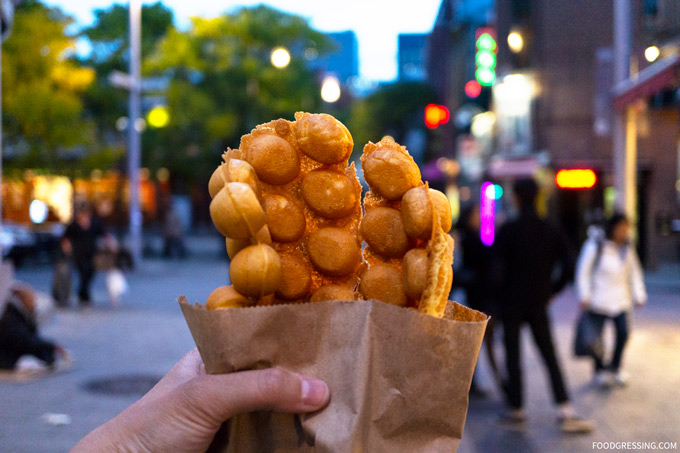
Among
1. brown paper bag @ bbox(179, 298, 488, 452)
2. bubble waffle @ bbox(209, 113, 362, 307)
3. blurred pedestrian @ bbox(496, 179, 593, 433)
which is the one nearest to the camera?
brown paper bag @ bbox(179, 298, 488, 452)

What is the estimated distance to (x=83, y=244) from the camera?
15852mm

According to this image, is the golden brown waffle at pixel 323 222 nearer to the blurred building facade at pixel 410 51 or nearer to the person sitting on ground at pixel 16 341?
the person sitting on ground at pixel 16 341

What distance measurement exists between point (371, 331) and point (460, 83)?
44.1 m

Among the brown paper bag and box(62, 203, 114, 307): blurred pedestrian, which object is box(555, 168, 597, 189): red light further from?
the brown paper bag

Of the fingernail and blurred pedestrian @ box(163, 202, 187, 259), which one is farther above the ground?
the fingernail

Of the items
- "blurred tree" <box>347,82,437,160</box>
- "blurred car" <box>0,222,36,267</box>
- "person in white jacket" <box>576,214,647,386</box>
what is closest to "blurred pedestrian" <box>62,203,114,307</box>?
"blurred car" <box>0,222,36,267</box>

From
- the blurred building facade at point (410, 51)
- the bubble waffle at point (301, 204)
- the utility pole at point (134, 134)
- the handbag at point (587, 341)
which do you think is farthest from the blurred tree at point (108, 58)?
the blurred building facade at point (410, 51)

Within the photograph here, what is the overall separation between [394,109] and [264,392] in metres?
53.3

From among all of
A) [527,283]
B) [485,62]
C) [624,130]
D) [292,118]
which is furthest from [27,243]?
[527,283]

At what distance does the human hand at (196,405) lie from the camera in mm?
1803

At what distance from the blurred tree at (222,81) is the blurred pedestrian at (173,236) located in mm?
3663

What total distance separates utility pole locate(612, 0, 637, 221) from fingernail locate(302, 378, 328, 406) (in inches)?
465

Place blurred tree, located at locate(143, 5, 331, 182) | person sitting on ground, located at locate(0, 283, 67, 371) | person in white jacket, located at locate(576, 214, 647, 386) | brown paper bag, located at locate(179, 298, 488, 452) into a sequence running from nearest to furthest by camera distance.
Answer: brown paper bag, located at locate(179, 298, 488, 452) → person in white jacket, located at locate(576, 214, 647, 386) → person sitting on ground, located at locate(0, 283, 67, 371) → blurred tree, located at locate(143, 5, 331, 182)

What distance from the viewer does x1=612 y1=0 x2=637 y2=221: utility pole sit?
1280 centimetres
